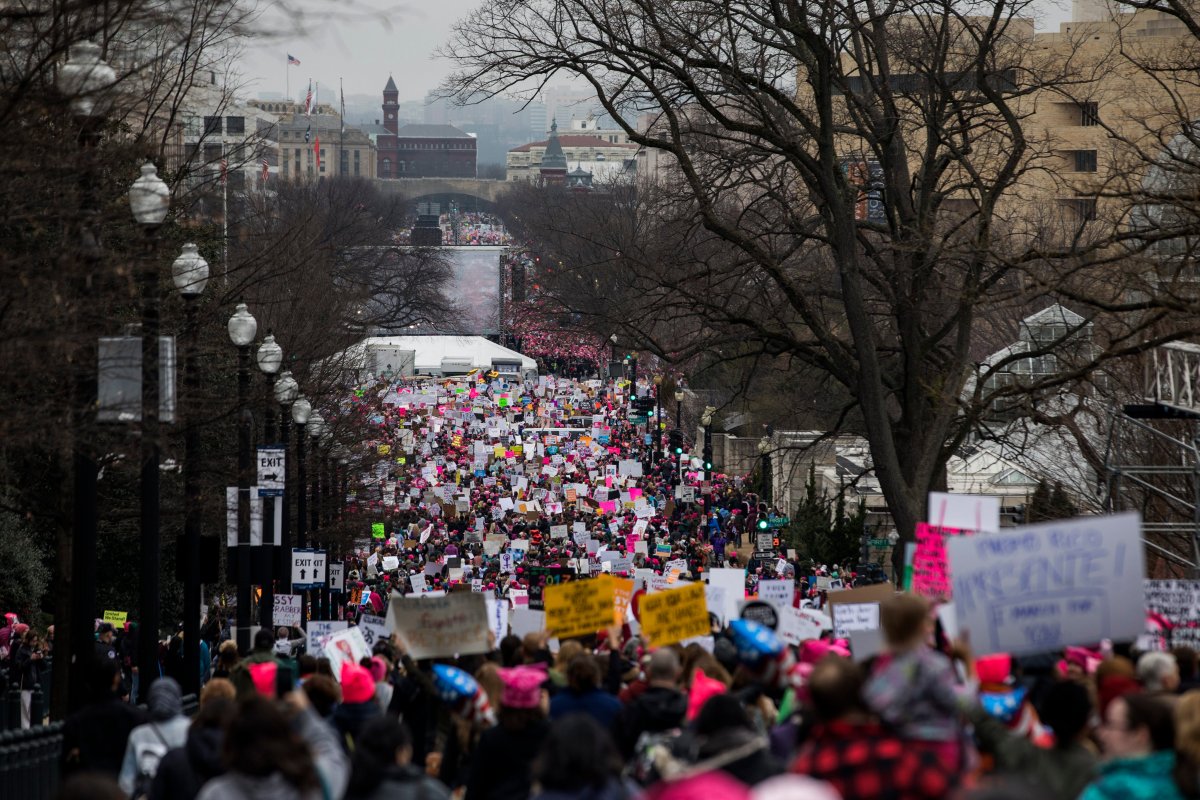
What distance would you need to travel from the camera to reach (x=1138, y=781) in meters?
6.19

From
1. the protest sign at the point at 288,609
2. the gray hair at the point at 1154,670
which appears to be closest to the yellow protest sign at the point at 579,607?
the gray hair at the point at 1154,670

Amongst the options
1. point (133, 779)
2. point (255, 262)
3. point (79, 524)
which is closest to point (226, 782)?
point (133, 779)

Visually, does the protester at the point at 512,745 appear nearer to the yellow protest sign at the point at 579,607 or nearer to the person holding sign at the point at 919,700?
the person holding sign at the point at 919,700

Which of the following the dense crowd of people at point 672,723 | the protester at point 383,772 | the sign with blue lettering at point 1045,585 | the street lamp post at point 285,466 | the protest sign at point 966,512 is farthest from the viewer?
the street lamp post at point 285,466

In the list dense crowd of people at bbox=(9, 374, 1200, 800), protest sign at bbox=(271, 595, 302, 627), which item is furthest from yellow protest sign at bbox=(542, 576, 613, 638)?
protest sign at bbox=(271, 595, 302, 627)

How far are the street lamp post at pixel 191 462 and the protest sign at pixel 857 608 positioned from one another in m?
5.69

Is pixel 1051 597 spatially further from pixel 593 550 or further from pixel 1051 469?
pixel 593 550

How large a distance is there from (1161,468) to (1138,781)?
16.9 metres

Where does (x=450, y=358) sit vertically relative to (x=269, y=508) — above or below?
above

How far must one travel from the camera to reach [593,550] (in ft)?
130

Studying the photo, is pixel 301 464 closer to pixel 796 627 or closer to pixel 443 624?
pixel 796 627

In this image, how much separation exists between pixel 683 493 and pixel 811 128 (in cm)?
2664

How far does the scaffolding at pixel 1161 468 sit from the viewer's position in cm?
2300

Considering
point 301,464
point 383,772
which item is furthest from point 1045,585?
point 301,464
